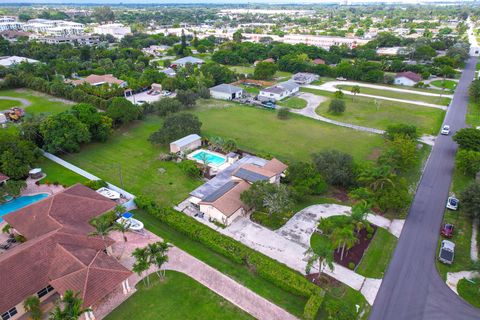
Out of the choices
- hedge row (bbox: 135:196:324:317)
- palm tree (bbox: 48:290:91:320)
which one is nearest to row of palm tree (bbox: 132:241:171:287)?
palm tree (bbox: 48:290:91:320)

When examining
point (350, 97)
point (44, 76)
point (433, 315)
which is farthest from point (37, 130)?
point (350, 97)

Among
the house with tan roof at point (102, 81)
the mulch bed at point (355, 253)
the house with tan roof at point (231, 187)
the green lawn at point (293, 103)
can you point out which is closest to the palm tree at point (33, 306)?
the house with tan roof at point (231, 187)

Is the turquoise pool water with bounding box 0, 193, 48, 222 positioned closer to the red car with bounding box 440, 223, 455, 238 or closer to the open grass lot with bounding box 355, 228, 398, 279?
the open grass lot with bounding box 355, 228, 398, 279

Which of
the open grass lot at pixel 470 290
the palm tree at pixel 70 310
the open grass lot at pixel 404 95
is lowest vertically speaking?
the open grass lot at pixel 404 95

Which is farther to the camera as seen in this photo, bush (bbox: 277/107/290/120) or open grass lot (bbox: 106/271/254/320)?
bush (bbox: 277/107/290/120)

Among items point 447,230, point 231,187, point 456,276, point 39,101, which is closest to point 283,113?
point 231,187

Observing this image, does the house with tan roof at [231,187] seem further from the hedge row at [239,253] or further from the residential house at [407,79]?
the residential house at [407,79]
